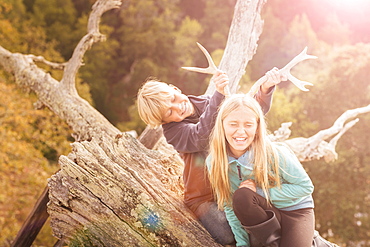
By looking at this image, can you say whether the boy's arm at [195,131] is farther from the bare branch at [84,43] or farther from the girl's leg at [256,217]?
the bare branch at [84,43]

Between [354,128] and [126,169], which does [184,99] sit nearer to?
[126,169]

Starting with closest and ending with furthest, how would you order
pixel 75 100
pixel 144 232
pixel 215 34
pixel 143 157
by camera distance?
pixel 144 232 < pixel 143 157 < pixel 75 100 < pixel 215 34

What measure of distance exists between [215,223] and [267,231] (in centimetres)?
61

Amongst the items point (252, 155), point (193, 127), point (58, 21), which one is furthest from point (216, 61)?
point (252, 155)

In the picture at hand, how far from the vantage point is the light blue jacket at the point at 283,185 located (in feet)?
8.56

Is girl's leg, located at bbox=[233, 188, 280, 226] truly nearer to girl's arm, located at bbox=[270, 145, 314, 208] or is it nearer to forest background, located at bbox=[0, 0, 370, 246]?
girl's arm, located at bbox=[270, 145, 314, 208]

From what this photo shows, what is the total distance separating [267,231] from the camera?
2.50m

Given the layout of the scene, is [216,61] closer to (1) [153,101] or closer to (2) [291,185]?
(1) [153,101]

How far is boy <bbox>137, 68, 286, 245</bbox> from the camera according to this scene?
287cm

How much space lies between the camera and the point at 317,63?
17031 millimetres

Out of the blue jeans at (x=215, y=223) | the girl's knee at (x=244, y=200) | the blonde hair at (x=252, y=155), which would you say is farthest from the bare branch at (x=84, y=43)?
the girl's knee at (x=244, y=200)

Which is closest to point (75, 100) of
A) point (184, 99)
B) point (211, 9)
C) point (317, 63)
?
point (184, 99)

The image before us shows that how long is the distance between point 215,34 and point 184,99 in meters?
18.5

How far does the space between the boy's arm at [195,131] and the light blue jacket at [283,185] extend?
32cm
